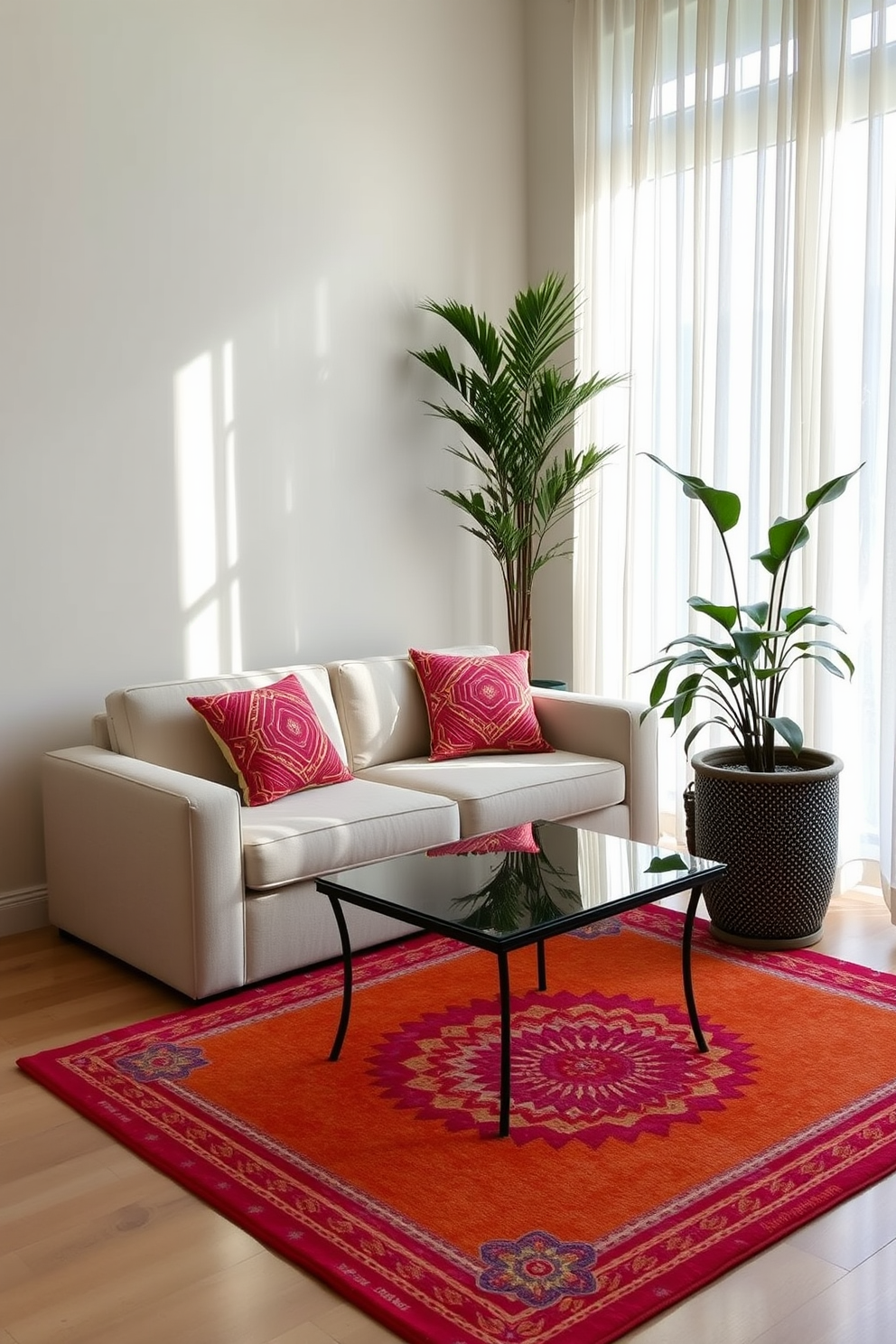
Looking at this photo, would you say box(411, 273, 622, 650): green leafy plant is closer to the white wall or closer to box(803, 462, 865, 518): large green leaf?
the white wall

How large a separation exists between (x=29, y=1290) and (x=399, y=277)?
12.6 feet

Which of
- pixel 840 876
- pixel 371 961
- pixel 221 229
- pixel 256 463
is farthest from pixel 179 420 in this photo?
pixel 840 876

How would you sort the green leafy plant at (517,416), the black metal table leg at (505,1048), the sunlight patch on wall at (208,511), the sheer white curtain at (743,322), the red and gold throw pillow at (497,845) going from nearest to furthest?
the black metal table leg at (505,1048)
the red and gold throw pillow at (497,845)
the sheer white curtain at (743,322)
the sunlight patch on wall at (208,511)
the green leafy plant at (517,416)

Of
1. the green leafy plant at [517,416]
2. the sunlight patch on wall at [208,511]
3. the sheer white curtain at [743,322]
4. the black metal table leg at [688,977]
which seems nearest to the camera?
the black metal table leg at [688,977]

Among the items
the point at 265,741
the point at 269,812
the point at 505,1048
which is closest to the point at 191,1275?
the point at 505,1048

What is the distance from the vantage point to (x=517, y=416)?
4906 mm

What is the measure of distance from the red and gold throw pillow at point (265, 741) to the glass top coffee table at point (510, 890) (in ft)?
2.54

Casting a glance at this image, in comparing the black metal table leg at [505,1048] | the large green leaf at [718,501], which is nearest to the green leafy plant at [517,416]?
the large green leaf at [718,501]

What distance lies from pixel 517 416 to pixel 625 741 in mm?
1391

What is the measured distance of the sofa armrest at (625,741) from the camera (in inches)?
171

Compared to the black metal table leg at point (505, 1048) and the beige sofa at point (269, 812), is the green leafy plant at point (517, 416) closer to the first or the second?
the beige sofa at point (269, 812)

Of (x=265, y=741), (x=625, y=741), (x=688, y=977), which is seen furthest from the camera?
(x=625, y=741)

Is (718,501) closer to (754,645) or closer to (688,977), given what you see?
(754,645)

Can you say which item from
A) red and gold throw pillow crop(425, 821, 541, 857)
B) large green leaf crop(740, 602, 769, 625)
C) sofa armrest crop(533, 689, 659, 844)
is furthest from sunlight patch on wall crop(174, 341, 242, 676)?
large green leaf crop(740, 602, 769, 625)
